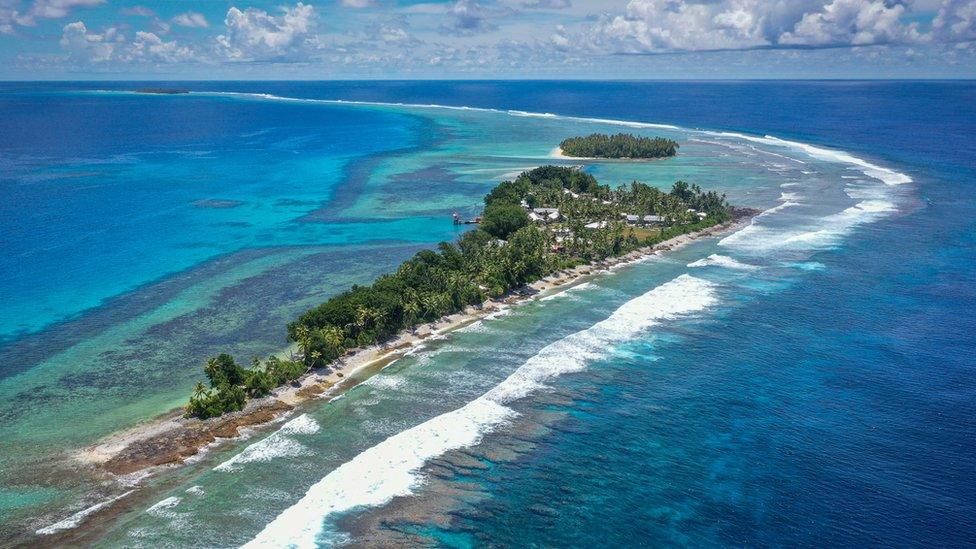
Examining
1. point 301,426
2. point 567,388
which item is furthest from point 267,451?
point 567,388

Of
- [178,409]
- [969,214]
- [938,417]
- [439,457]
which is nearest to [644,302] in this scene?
[938,417]

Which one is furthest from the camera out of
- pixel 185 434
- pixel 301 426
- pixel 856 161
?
pixel 856 161

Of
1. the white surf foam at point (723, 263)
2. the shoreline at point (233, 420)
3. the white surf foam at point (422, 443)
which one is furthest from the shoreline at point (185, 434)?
the white surf foam at point (723, 263)

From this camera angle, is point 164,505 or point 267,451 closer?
point 164,505

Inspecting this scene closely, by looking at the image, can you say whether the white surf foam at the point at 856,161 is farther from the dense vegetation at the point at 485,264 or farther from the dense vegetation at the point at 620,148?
the dense vegetation at the point at 485,264

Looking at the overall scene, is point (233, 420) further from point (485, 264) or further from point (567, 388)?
point (485, 264)

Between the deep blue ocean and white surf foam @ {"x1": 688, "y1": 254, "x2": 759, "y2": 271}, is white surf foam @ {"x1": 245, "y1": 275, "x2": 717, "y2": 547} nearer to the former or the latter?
the deep blue ocean

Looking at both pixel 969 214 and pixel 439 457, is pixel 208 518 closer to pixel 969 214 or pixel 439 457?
pixel 439 457
